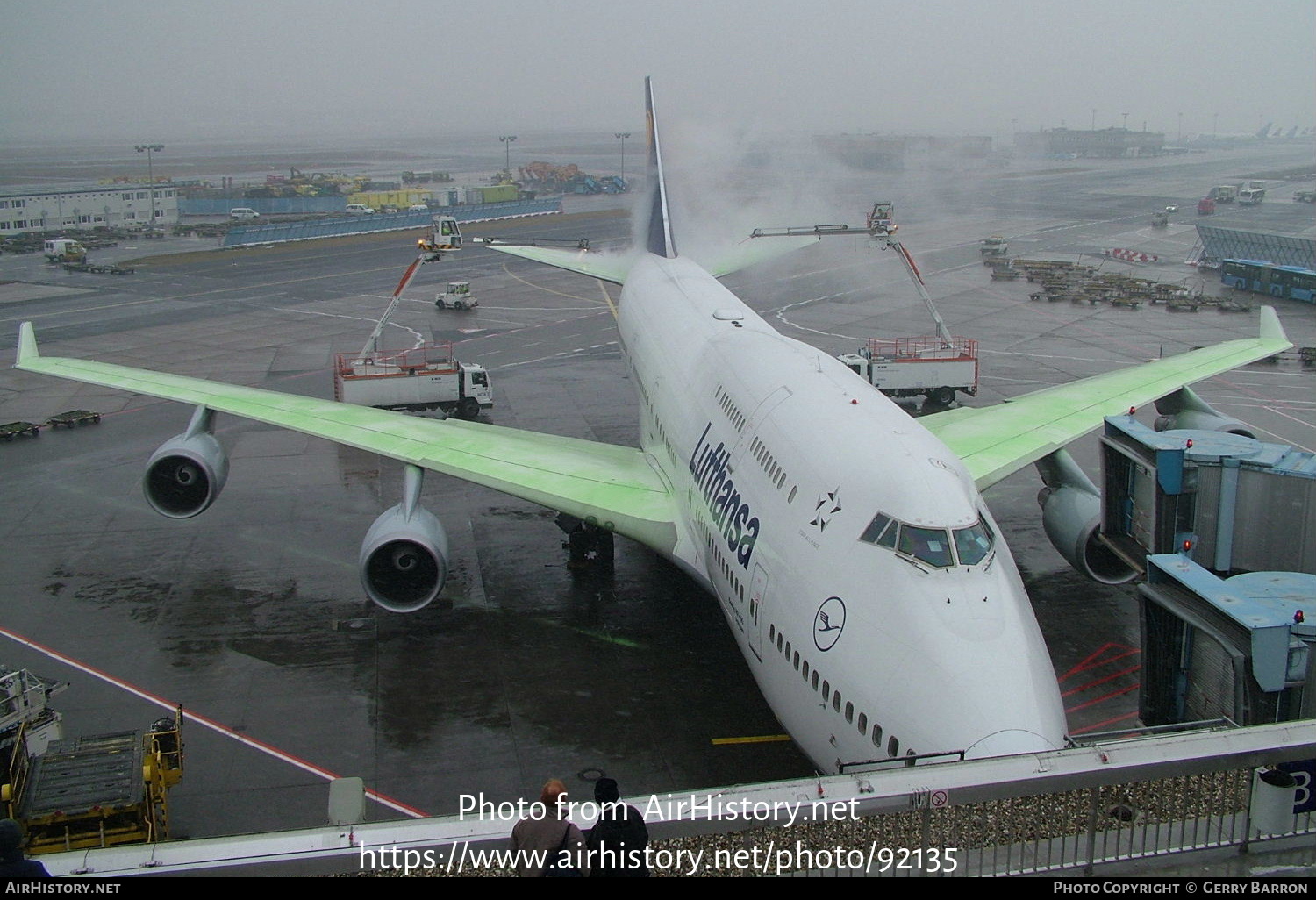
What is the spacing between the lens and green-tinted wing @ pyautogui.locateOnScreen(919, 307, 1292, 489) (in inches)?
950

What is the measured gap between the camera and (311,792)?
58.1 ft

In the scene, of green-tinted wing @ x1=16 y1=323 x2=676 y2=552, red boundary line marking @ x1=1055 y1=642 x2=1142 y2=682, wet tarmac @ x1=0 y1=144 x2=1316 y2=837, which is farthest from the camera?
green-tinted wing @ x1=16 y1=323 x2=676 y2=552

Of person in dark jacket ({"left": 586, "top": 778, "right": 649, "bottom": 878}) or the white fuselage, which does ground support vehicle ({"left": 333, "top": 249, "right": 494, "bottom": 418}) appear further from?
person in dark jacket ({"left": 586, "top": 778, "right": 649, "bottom": 878})

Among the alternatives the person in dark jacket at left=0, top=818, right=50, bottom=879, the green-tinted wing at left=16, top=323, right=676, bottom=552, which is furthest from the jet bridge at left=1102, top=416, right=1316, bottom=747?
the person in dark jacket at left=0, top=818, right=50, bottom=879

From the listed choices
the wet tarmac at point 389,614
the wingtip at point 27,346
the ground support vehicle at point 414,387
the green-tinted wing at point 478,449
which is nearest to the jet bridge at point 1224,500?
the wet tarmac at point 389,614

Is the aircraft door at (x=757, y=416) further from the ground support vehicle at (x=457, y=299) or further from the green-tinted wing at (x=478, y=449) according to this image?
the ground support vehicle at (x=457, y=299)

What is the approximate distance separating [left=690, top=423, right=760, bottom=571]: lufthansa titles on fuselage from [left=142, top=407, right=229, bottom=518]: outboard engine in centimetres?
1182

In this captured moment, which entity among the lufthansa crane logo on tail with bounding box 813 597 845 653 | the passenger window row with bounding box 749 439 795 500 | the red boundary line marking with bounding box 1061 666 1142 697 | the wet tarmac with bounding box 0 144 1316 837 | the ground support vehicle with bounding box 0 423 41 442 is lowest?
the red boundary line marking with bounding box 1061 666 1142 697

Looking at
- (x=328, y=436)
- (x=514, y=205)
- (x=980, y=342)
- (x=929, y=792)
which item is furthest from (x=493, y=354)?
(x=514, y=205)

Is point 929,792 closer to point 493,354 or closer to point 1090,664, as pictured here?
point 1090,664

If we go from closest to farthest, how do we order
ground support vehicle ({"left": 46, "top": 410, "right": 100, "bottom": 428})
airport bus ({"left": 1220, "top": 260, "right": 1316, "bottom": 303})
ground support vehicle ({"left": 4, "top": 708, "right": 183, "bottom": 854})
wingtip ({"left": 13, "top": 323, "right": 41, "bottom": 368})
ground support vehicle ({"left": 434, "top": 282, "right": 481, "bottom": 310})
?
ground support vehicle ({"left": 4, "top": 708, "right": 183, "bottom": 854}) → wingtip ({"left": 13, "top": 323, "right": 41, "bottom": 368}) → ground support vehicle ({"left": 46, "top": 410, "right": 100, "bottom": 428}) → ground support vehicle ({"left": 434, "top": 282, "right": 481, "bottom": 310}) → airport bus ({"left": 1220, "top": 260, "right": 1316, "bottom": 303})

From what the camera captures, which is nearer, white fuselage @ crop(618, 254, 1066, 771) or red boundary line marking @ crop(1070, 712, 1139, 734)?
white fuselage @ crop(618, 254, 1066, 771)

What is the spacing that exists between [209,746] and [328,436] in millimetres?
8512

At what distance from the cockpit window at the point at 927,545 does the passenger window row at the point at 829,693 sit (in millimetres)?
1952
